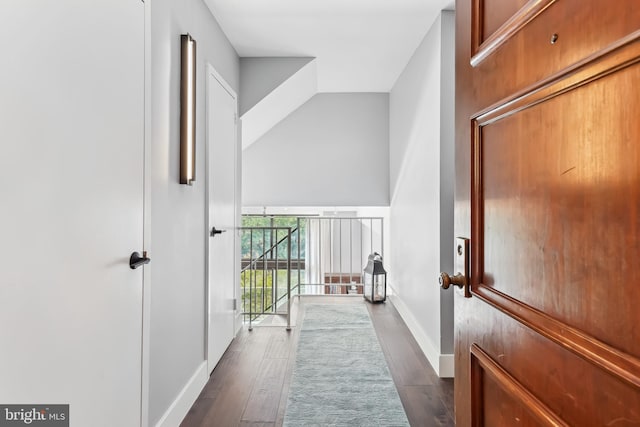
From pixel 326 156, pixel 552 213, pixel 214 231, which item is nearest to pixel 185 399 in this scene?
pixel 214 231

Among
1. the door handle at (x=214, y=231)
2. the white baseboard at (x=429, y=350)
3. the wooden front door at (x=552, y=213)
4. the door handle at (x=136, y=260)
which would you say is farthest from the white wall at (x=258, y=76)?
the wooden front door at (x=552, y=213)

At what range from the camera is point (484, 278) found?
889 millimetres

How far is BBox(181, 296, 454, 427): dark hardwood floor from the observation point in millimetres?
2062

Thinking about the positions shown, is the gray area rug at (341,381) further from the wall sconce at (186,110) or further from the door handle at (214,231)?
the wall sconce at (186,110)

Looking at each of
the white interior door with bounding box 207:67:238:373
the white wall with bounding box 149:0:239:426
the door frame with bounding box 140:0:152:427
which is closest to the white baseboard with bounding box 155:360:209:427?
the white wall with bounding box 149:0:239:426

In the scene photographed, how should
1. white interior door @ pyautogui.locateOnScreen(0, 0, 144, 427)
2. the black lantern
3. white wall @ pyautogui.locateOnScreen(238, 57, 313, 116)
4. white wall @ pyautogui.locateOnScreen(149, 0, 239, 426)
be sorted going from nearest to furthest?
1. white interior door @ pyautogui.locateOnScreen(0, 0, 144, 427)
2. white wall @ pyautogui.locateOnScreen(149, 0, 239, 426)
3. white wall @ pyautogui.locateOnScreen(238, 57, 313, 116)
4. the black lantern

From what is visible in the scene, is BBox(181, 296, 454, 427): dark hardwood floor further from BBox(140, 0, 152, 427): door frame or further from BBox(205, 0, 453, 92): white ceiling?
BBox(205, 0, 453, 92): white ceiling

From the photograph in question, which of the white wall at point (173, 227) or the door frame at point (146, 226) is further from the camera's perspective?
the white wall at point (173, 227)

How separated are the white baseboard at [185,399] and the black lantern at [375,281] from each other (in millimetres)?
2313

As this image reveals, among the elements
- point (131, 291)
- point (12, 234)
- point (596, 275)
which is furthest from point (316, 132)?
point (596, 275)

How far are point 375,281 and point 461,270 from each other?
346 cm

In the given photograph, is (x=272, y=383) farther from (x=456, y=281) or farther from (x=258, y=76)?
(x=258, y=76)

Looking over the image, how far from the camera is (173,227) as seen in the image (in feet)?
6.48

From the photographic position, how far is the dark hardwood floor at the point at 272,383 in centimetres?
206
